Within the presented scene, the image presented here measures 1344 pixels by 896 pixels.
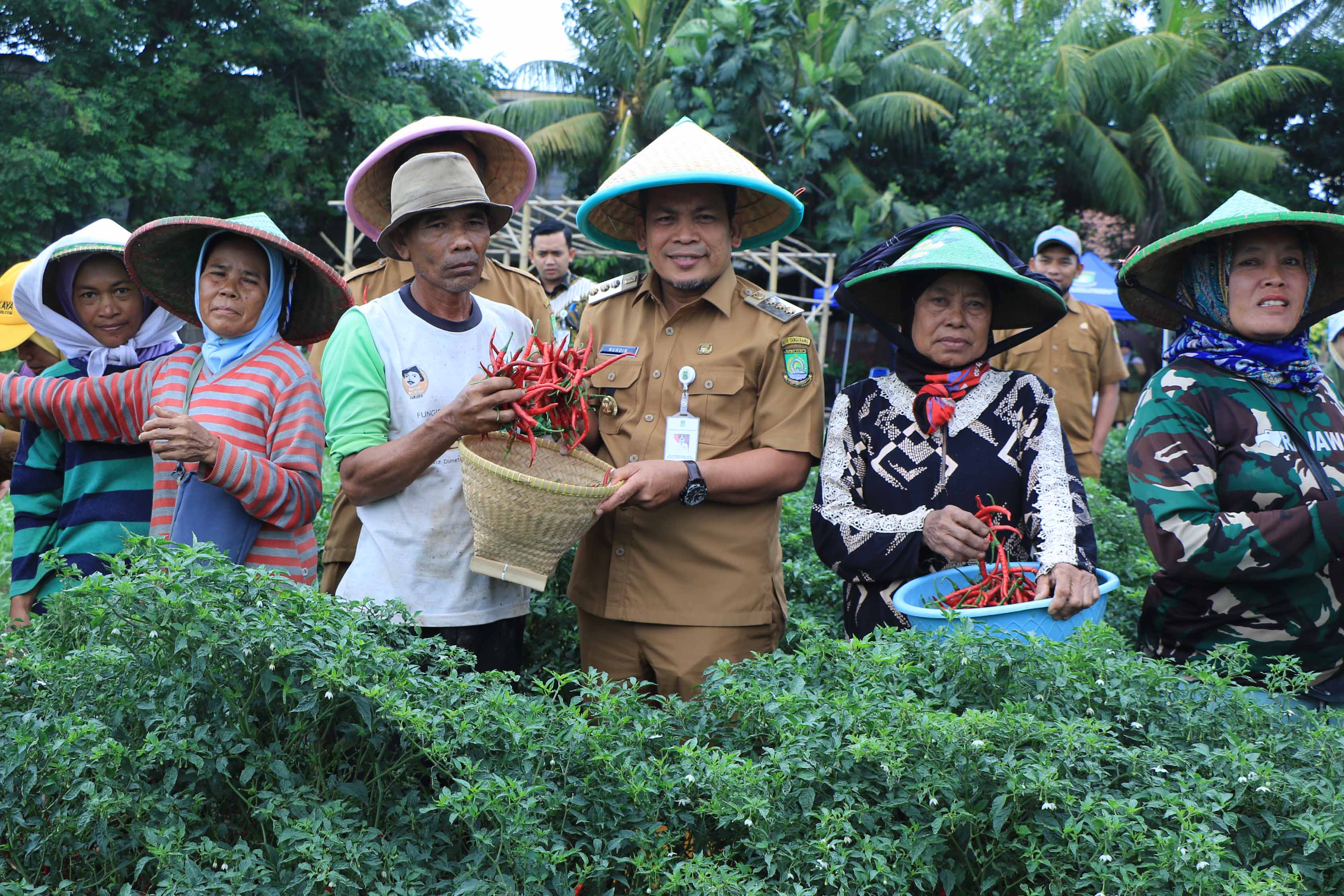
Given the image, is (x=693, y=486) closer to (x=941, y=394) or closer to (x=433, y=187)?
(x=941, y=394)

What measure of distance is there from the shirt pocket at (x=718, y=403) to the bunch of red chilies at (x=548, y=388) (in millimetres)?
270

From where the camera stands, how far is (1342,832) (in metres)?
1.98

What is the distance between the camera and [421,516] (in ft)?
10.2

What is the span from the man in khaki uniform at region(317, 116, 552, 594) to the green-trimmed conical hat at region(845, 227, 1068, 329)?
1.17 m

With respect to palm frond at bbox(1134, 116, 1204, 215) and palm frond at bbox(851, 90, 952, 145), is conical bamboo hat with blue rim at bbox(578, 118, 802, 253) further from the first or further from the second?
palm frond at bbox(1134, 116, 1204, 215)

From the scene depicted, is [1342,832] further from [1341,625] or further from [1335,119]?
[1335,119]

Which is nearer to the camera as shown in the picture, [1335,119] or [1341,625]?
[1341,625]

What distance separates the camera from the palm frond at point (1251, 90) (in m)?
23.7

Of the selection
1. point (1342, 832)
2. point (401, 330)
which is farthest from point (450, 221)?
point (1342, 832)

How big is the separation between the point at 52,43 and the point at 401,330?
2539cm

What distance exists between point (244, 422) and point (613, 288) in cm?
116

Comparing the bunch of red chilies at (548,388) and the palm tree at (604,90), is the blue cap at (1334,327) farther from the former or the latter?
the palm tree at (604,90)

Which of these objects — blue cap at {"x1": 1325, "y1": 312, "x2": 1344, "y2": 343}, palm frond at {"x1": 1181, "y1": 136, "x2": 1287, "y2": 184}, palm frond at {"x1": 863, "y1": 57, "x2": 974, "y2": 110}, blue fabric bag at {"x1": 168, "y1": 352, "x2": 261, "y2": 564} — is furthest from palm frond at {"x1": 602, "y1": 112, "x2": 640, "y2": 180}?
blue fabric bag at {"x1": 168, "y1": 352, "x2": 261, "y2": 564}

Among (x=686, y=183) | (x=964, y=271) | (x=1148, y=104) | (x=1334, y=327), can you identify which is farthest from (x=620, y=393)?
(x=1148, y=104)
